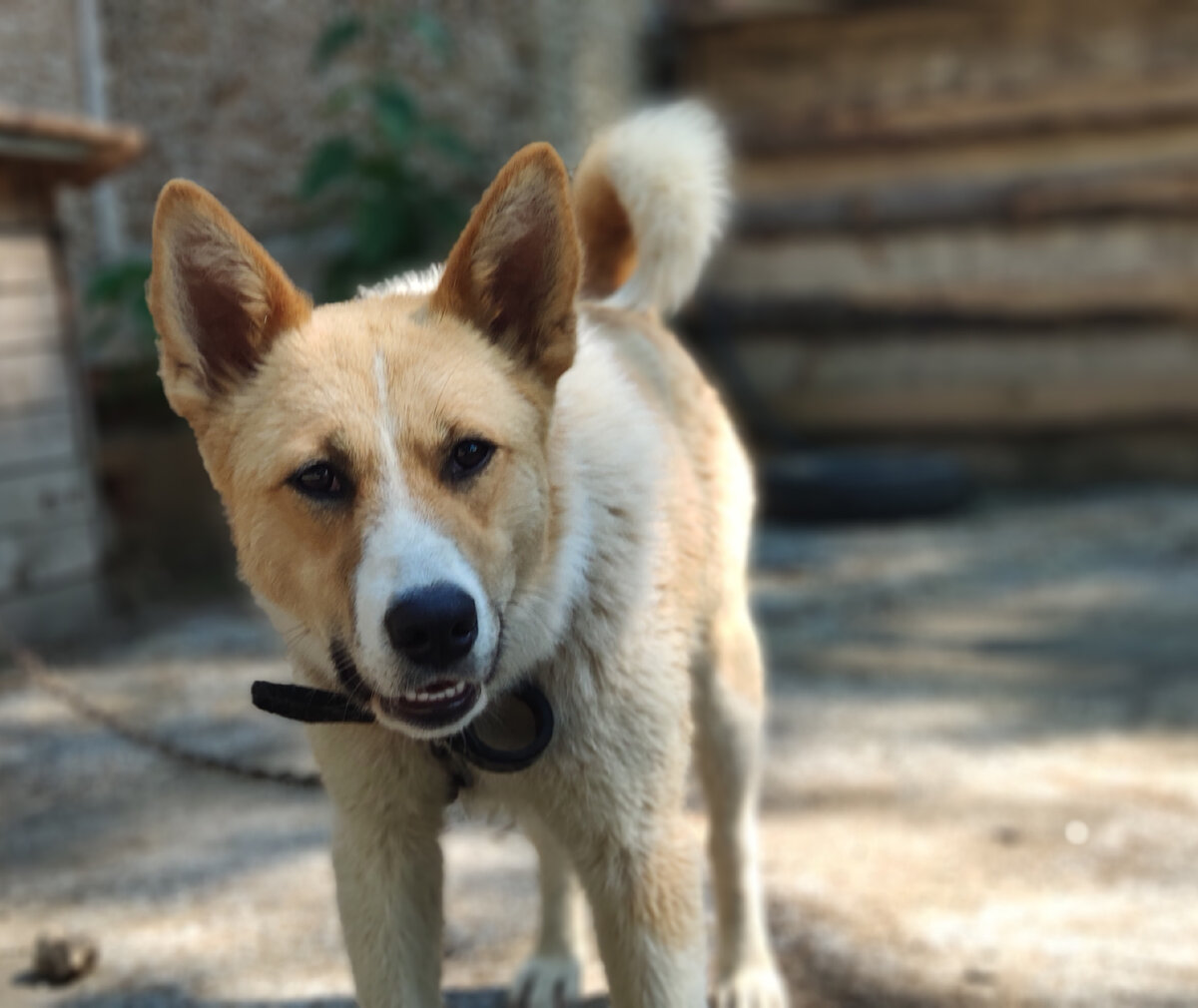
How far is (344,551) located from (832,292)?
19.9 ft

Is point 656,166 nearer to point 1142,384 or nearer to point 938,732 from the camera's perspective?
point 938,732

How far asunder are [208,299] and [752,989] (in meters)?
1.62

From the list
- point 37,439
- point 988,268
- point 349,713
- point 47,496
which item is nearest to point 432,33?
point 37,439

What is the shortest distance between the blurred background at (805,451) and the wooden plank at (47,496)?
15mm

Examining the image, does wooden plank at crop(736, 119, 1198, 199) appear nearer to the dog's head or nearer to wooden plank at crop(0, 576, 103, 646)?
wooden plank at crop(0, 576, 103, 646)

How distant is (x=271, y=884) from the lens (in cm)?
296

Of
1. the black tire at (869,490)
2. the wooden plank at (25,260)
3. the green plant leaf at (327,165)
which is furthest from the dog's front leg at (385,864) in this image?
the black tire at (869,490)

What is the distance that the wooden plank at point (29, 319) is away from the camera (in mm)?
4984

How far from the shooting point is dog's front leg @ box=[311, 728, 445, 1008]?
1.94m

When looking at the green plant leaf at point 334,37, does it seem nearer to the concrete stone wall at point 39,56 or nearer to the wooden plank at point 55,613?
the concrete stone wall at point 39,56

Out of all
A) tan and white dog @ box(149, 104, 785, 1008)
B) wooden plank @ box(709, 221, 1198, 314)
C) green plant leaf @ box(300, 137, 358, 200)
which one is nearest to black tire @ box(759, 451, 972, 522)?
wooden plank @ box(709, 221, 1198, 314)

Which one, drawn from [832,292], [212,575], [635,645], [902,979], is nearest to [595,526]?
[635,645]

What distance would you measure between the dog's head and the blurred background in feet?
3.67

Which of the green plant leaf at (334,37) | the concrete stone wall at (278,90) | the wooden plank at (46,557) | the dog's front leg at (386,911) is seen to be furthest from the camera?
the concrete stone wall at (278,90)
